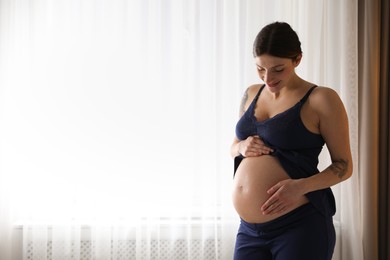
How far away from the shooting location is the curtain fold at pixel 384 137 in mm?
2844

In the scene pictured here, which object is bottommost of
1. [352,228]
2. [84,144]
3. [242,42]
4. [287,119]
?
[352,228]

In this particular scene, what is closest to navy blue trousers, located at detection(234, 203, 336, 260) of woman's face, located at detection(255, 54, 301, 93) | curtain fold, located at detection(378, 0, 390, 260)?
woman's face, located at detection(255, 54, 301, 93)

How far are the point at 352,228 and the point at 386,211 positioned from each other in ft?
0.74

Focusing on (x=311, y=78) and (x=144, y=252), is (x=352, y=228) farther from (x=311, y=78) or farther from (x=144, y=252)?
(x=144, y=252)

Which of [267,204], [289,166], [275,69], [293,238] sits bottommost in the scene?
[293,238]

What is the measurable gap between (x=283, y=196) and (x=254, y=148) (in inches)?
8.3

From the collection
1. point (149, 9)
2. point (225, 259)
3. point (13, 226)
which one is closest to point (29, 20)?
point (149, 9)

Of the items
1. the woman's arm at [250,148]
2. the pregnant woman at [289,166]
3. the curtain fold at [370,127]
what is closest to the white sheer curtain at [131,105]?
the curtain fold at [370,127]

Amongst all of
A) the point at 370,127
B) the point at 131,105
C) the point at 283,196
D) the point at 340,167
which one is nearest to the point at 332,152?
the point at 340,167

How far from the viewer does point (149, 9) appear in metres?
2.89

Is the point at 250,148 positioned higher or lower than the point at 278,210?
higher

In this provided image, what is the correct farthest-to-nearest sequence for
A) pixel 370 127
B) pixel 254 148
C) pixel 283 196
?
pixel 370 127
pixel 254 148
pixel 283 196

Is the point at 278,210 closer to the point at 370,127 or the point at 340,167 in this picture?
the point at 340,167

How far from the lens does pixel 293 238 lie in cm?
164
